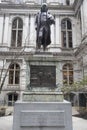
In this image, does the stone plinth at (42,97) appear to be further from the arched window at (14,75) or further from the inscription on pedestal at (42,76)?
the arched window at (14,75)

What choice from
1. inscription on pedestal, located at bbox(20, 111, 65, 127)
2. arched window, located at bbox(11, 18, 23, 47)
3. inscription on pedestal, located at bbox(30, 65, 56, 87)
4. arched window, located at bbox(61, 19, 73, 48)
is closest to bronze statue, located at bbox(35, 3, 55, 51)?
inscription on pedestal, located at bbox(30, 65, 56, 87)

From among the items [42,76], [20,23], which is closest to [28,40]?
[20,23]

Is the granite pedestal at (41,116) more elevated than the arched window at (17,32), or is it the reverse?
the arched window at (17,32)

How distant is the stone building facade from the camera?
24.4 metres

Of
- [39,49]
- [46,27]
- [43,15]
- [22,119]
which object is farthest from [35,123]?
[43,15]

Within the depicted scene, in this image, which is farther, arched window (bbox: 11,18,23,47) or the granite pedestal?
arched window (bbox: 11,18,23,47)

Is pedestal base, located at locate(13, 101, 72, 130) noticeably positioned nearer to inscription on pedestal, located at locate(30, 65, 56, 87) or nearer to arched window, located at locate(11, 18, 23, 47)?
inscription on pedestal, located at locate(30, 65, 56, 87)

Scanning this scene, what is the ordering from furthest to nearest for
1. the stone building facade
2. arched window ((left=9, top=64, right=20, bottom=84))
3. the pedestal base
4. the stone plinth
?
arched window ((left=9, top=64, right=20, bottom=84)) < the stone building facade < the stone plinth < the pedestal base

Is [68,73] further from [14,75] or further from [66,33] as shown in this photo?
[14,75]

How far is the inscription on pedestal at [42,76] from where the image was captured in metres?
8.15

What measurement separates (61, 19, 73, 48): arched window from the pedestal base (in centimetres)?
1961

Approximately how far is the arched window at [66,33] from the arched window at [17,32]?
5.47 metres

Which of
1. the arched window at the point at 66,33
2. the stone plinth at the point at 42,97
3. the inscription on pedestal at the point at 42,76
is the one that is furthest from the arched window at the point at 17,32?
the stone plinth at the point at 42,97

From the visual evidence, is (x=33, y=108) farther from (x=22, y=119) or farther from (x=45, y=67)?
(x=45, y=67)
